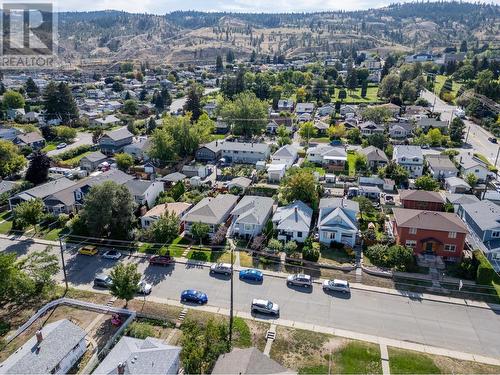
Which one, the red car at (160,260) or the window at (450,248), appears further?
the window at (450,248)

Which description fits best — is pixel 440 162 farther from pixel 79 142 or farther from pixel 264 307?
pixel 79 142

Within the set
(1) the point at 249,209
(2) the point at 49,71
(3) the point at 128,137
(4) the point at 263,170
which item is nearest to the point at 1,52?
(2) the point at 49,71

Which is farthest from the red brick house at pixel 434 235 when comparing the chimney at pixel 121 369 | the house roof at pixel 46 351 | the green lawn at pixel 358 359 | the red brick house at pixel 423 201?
the house roof at pixel 46 351

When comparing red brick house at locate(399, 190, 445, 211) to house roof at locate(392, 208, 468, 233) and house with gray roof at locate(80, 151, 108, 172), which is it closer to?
house roof at locate(392, 208, 468, 233)

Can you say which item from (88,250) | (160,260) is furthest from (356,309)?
(88,250)

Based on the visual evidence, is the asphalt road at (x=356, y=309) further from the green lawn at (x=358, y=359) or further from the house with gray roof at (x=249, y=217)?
the house with gray roof at (x=249, y=217)

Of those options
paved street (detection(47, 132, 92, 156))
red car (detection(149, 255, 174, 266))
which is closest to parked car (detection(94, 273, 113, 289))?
red car (detection(149, 255, 174, 266))

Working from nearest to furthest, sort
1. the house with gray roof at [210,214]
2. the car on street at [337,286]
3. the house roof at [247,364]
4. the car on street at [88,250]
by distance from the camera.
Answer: the house roof at [247,364], the car on street at [337,286], the car on street at [88,250], the house with gray roof at [210,214]

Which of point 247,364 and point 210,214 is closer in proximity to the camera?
point 247,364
